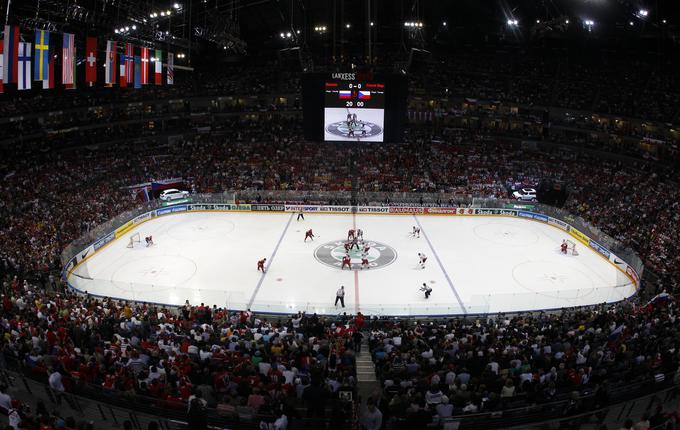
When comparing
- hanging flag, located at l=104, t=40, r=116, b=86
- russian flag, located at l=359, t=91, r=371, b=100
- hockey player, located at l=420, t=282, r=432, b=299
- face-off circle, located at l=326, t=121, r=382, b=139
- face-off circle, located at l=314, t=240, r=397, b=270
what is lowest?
hockey player, located at l=420, t=282, r=432, b=299

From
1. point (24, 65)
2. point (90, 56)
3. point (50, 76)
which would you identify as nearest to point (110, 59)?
point (90, 56)

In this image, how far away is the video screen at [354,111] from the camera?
31.9m

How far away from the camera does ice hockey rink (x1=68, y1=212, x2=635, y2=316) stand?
74.8 feet

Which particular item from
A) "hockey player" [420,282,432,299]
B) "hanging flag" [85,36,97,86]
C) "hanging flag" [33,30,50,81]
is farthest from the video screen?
"hanging flag" [33,30,50,81]

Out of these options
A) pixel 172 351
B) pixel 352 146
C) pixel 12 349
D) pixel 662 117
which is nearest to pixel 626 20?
pixel 662 117

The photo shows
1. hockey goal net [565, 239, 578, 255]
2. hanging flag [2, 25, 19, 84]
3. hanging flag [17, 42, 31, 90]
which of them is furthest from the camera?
hockey goal net [565, 239, 578, 255]

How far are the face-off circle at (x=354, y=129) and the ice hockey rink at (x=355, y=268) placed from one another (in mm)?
6838

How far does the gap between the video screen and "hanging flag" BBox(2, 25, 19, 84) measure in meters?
16.9

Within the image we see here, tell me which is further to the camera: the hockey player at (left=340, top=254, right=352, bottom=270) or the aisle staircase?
the hockey player at (left=340, top=254, right=352, bottom=270)

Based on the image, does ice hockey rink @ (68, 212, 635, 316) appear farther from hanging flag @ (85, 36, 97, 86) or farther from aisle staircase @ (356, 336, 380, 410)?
hanging flag @ (85, 36, 97, 86)

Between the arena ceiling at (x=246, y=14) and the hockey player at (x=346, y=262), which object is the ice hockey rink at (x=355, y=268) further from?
the arena ceiling at (x=246, y=14)

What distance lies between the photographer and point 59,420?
8.54 meters

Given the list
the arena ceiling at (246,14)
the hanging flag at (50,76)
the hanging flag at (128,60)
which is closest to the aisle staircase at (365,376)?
the arena ceiling at (246,14)

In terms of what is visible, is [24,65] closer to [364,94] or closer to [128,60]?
[128,60]
